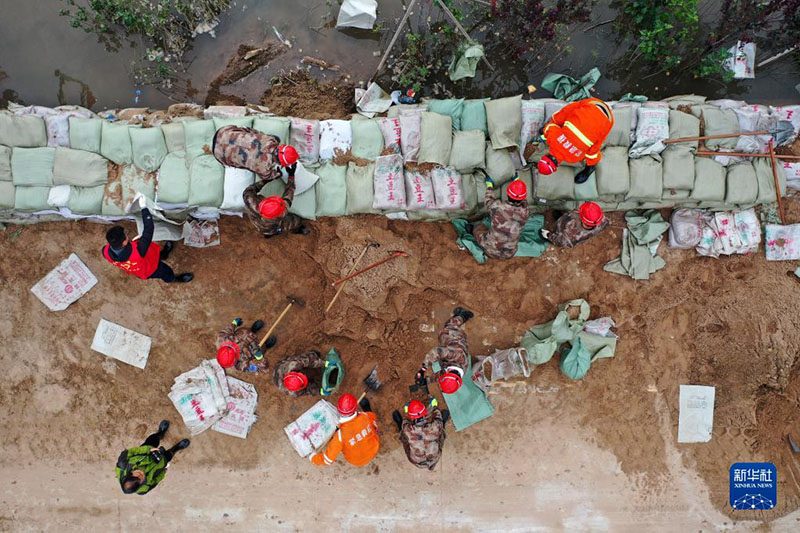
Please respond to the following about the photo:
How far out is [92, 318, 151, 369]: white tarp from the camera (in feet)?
16.5

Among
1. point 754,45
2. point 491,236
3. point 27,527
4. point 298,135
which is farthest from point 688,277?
point 27,527

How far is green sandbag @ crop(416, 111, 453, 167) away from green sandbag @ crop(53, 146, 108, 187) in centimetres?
312

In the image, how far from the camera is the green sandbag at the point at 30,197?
4324 mm

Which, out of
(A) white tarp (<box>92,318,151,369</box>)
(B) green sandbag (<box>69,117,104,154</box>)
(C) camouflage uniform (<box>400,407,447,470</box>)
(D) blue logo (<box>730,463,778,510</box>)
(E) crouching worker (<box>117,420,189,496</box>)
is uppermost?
(B) green sandbag (<box>69,117,104,154</box>)

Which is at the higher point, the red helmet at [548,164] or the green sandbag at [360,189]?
the red helmet at [548,164]

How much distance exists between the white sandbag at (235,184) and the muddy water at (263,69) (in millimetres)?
1430

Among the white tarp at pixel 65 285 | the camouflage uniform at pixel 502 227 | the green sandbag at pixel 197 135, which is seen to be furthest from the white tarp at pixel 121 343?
the camouflage uniform at pixel 502 227

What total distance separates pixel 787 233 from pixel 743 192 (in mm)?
917

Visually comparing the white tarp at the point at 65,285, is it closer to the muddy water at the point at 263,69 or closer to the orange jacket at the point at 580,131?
the muddy water at the point at 263,69

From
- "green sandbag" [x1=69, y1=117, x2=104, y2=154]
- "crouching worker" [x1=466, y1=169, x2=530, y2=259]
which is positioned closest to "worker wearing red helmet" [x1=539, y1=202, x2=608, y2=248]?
"crouching worker" [x1=466, y1=169, x2=530, y2=259]

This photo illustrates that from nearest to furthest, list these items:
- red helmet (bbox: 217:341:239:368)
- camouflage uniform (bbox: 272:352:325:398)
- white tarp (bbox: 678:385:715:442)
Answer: red helmet (bbox: 217:341:239:368), camouflage uniform (bbox: 272:352:325:398), white tarp (bbox: 678:385:715:442)

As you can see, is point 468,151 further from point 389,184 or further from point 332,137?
point 332,137

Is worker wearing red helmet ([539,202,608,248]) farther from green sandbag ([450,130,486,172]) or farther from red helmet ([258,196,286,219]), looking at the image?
red helmet ([258,196,286,219])

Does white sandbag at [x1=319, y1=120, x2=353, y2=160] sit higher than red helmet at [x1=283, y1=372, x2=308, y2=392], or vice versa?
white sandbag at [x1=319, y1=120, x2=353, y2=160]
